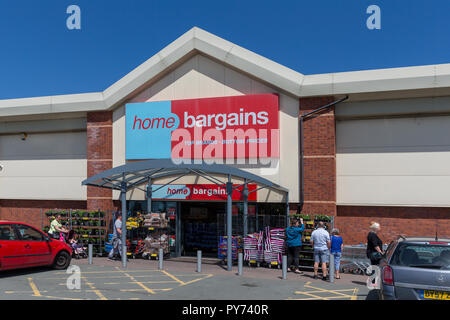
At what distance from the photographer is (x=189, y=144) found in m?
15.6

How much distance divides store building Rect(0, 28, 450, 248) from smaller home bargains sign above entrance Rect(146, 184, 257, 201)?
0.18 feet

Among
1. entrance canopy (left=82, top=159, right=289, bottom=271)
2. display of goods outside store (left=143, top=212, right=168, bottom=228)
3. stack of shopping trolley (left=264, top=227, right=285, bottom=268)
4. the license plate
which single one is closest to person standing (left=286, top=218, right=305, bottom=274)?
stack of shopping trolley (left=264, top=227, right=285, bottom=268)

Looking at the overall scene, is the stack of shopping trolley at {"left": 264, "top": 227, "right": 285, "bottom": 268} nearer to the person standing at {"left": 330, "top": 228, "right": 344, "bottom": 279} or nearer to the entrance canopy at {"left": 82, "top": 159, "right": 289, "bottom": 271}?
the entrance canopy at {"left": 82, "top": 159, "right": 289, "bottom": 271}

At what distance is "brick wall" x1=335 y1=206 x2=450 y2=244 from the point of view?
13.7 m

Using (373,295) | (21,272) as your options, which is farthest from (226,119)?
(21,272)

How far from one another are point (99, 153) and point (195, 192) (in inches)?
174

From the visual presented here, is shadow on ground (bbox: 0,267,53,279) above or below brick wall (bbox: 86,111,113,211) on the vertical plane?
below

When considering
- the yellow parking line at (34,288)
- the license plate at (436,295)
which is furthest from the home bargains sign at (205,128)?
the license plate at (436,295)

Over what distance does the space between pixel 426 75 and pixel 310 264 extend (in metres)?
6.81

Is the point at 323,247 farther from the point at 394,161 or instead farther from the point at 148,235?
the point at 148,235

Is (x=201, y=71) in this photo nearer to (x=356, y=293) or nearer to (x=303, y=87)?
(x=303, y=87)

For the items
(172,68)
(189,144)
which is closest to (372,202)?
(189,144)

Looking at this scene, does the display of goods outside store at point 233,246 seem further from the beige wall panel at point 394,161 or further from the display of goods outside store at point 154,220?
the beige wall panel at point 394,161
